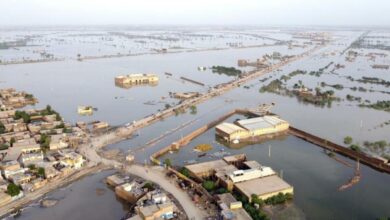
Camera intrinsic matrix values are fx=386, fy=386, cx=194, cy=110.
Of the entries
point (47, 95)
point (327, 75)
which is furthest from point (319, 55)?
point (47, 95)

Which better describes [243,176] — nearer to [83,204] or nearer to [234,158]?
[234,158]

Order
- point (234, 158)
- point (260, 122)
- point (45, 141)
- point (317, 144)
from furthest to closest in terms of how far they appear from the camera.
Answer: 1. point (260, 122)
2. point (317, 144)
3. point (45, 141)
4. point (234, 158)

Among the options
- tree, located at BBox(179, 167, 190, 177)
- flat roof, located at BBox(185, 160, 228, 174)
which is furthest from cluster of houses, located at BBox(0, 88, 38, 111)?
flat roof, located at BBox(185, 160, 228, 174)

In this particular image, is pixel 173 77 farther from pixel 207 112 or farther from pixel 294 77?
pixel 207 112

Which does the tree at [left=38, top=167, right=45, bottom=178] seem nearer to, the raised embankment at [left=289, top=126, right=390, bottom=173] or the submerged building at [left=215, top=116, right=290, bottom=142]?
the submerged building at [left=215, top=116, right=290, bottom=142]

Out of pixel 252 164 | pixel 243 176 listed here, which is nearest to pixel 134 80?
pixel 252 164
